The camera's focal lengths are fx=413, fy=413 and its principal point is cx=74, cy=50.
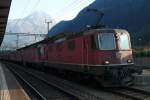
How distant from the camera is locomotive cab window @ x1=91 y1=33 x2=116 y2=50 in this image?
778 inches

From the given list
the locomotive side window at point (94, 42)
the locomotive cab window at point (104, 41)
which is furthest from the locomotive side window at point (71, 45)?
the locomotive cab window at point (104, 41)

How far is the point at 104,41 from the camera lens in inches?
785

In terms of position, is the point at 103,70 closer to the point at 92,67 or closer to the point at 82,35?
the point at 92,67

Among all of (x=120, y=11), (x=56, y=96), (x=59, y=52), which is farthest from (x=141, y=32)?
(x=56, y=96)

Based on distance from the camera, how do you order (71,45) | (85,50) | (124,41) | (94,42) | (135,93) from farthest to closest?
1. (71,45)
2. (85,50)
3. (124,41)
4. (94,42)
5. (135,93)

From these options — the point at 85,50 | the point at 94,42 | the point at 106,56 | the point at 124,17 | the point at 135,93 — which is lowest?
the point at 135,93

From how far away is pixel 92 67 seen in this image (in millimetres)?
19953

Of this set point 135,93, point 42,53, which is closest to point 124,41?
point 135,93

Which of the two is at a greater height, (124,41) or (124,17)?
(124,17)

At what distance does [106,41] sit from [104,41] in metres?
0.10

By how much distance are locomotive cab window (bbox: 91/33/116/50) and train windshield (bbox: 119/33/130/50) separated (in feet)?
1.39

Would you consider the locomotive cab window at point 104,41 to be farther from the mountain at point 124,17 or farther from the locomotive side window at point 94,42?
the mountain at point 124,17

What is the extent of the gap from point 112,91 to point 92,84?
361 cm

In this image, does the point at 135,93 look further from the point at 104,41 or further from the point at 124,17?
the point at 124,17
